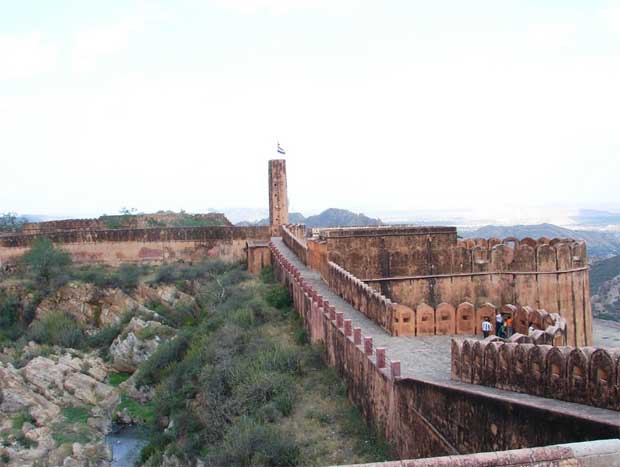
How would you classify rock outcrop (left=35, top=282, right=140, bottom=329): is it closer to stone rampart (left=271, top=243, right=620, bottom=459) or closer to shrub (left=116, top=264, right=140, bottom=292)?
shrub (left=116, top=264, right=140, bottom=292)

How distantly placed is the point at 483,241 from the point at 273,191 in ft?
47.8

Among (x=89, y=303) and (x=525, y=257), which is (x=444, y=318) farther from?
(x=89, y=303)

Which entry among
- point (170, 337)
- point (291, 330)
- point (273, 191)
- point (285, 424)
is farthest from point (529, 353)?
point (273, 191)

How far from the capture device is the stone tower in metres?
32.9

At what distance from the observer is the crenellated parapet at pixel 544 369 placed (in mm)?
5902

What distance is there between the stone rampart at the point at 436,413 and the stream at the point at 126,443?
7.92 metres

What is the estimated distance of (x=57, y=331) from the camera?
27.6m

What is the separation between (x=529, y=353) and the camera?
703 centimetres

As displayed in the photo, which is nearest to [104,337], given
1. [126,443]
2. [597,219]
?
[126,443]

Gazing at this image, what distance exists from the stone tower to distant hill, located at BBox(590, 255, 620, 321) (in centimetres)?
1531

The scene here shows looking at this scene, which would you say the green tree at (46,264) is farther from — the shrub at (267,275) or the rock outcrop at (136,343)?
the shrub at (267,275)

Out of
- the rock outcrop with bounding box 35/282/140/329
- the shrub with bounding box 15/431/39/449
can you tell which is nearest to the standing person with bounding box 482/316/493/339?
the shrub with bounding box 15/431/39/449

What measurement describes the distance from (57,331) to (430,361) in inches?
824

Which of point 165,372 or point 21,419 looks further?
point 165,372
